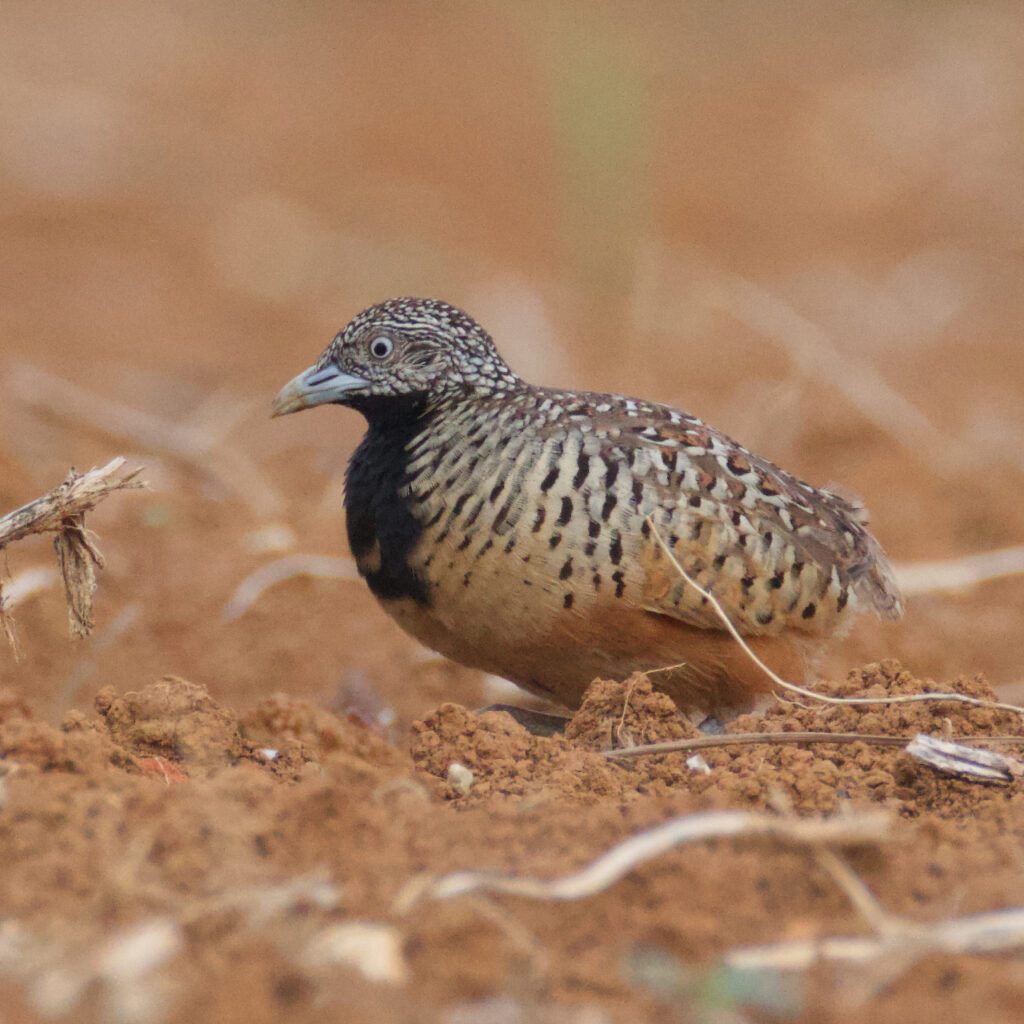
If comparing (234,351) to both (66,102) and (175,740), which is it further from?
(175,740)

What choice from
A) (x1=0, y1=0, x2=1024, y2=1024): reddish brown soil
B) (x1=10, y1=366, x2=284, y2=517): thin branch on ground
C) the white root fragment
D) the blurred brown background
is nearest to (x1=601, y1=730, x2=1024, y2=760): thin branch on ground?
(x1=0, y1=0, x2=1024, y2=1024): reddish brown soil

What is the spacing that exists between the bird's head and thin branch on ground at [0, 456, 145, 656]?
0.93 meters

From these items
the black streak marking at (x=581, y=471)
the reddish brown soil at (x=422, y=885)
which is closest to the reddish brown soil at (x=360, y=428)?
the reddish brown soil at (x=422, y=885)

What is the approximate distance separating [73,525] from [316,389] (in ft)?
3.59

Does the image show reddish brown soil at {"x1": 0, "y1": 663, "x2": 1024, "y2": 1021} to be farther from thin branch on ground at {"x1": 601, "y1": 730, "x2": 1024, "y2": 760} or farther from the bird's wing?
the bird's wing

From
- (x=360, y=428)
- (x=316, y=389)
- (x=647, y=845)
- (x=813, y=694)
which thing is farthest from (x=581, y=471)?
(x=360, y=428)

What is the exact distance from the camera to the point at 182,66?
1772 cm

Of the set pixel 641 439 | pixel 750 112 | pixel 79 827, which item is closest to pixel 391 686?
pixel 641 439

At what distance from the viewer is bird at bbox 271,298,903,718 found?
4531mm

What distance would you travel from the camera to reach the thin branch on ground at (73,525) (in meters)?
3.98

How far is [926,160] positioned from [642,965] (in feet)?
46.1

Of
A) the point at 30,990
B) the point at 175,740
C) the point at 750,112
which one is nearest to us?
the point at 30,990

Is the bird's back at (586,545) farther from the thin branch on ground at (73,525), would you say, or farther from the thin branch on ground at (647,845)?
the thin branch on ground at (647,845)

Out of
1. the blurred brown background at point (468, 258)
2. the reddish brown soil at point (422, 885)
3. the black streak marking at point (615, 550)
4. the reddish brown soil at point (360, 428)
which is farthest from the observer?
the blurred brown background at point (468, 258)
